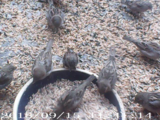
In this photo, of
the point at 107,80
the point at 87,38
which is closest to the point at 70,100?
the point at 107,80

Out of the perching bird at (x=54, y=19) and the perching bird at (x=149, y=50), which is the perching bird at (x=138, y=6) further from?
the perching bird at (x=54, y=19)

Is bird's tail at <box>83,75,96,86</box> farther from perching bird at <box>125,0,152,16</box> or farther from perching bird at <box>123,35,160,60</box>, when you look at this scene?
perching bird at <box>125,0,152,16</box>

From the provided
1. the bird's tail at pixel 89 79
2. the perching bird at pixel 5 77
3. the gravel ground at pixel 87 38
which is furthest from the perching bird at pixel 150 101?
the perching bird at pixel 5 77

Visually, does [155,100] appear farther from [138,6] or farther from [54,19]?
[138,6]

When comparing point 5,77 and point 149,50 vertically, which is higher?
point 149,50

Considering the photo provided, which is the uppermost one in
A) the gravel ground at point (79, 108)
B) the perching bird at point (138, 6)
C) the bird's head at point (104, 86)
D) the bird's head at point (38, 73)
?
the perching bird at point (138, 6)

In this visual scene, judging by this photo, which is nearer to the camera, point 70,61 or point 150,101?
point 150,101
